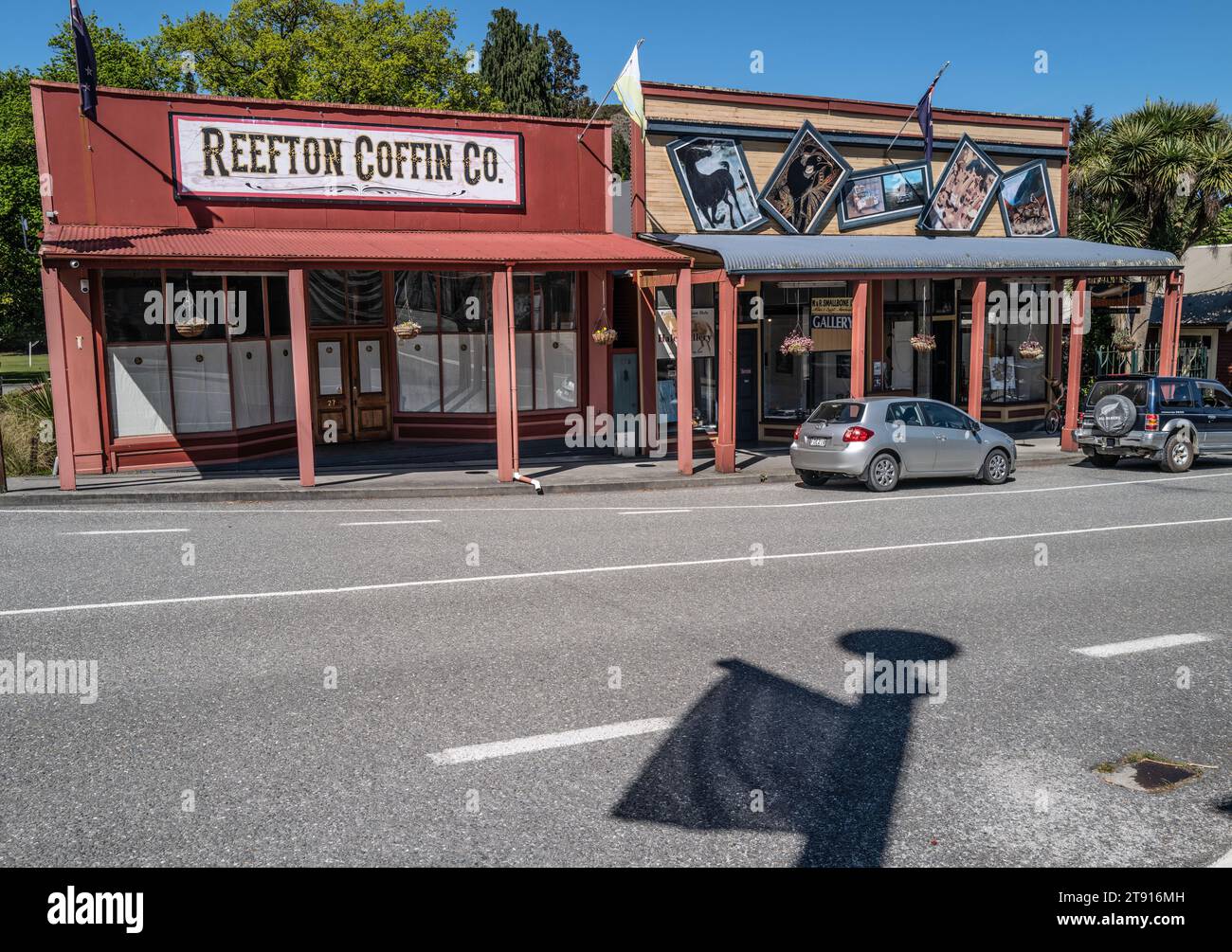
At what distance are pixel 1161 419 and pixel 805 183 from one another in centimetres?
906

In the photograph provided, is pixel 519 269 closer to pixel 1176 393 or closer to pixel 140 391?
pixel 140 391

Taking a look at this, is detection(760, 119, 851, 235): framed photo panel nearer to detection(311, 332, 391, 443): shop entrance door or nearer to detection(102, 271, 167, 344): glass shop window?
detection(311, 332, 391, 443): shop entrance door

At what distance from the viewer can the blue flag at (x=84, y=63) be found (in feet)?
54.3

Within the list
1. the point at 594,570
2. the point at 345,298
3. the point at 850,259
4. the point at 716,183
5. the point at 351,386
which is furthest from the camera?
the point at 351,386

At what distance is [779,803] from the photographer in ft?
19.2

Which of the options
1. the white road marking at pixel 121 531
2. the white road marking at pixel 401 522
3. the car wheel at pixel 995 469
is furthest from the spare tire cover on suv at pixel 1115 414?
the white road marking at pixel 121 531

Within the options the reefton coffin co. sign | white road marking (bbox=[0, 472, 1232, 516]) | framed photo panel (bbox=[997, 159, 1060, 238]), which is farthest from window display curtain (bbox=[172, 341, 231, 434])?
framed photo panel (bbox=[997, 159, 1060, 238])

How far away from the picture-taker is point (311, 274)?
2273cm

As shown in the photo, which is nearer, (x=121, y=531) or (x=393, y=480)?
(x=121, y=531)

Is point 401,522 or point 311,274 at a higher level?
point 311,274

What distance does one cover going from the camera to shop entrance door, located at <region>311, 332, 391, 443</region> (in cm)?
2323

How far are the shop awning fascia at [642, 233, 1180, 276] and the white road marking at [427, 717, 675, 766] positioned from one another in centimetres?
1387

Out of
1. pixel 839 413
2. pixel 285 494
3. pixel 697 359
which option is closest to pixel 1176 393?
pixel 839 413
